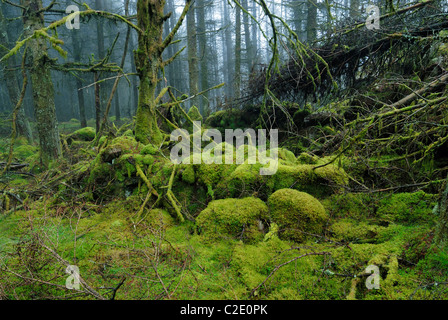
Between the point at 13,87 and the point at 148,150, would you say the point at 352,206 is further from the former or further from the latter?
the point at 13,87

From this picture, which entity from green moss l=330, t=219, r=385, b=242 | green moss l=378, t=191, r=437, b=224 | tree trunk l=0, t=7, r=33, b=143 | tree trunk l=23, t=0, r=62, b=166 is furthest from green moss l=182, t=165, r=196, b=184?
tree trunk l=0, t=7, r=33, b=143

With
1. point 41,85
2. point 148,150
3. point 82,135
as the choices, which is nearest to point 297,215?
point 148,150

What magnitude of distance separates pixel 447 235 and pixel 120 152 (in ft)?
17.6

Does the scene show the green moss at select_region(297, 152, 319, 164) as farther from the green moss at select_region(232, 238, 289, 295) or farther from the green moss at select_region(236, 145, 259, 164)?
the green moss at select_region(232, 238, 289, 295)

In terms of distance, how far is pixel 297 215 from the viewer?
3.32 metres

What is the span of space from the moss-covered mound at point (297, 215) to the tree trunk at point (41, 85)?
6.99 m

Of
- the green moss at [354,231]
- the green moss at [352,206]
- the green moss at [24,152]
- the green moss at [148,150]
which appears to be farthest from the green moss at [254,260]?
the green moss at [24,152]

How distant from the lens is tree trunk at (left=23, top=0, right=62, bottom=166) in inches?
246

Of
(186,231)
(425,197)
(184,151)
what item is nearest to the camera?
(425,197)

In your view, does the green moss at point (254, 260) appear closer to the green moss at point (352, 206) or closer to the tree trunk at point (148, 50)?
the green moss at point (352, 206)

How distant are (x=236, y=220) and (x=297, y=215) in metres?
0.88

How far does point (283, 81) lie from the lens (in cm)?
732
